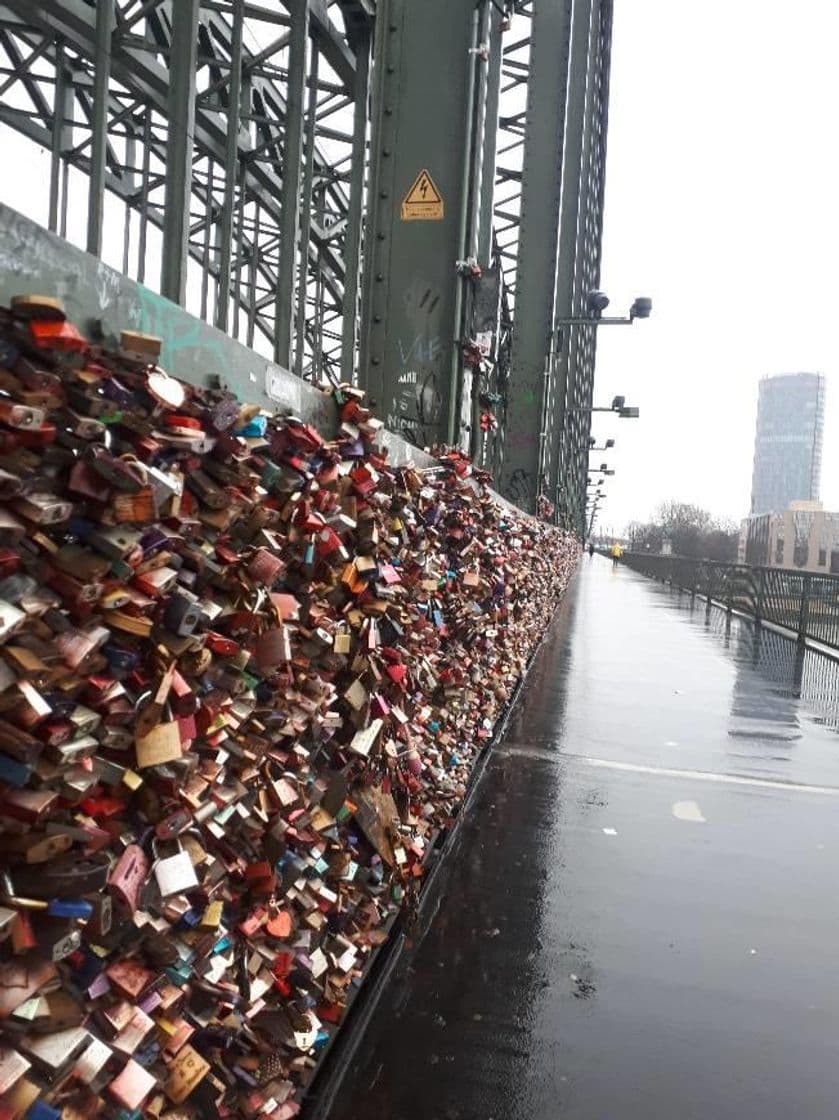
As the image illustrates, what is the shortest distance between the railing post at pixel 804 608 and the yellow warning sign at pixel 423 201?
11.1m

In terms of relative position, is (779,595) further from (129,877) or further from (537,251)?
(129,877)

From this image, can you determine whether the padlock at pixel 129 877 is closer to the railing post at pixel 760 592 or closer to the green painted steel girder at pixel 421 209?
the green painted steel girder at pixel 421 209

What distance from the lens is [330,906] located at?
2354mm

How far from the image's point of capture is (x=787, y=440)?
395 ft

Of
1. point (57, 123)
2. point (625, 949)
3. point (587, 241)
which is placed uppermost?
point (587, 241)

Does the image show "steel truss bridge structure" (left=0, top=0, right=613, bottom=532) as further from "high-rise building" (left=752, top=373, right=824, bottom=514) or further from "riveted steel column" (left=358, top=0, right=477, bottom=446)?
"high-rise building" (left=752, top=373, right=824, bottom=514)

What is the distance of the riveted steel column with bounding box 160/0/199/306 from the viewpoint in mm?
2736

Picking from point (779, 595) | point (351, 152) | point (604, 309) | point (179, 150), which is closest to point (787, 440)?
point (779, 595)

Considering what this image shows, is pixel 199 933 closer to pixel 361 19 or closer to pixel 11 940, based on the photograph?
pixel 11 940

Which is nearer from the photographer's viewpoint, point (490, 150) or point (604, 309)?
point (490, 150)

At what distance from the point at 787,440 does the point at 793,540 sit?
46.7 m

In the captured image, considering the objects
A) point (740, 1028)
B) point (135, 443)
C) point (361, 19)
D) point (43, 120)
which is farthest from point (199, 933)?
point (43, 120)

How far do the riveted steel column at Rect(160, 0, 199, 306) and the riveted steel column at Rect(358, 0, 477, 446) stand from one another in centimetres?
310

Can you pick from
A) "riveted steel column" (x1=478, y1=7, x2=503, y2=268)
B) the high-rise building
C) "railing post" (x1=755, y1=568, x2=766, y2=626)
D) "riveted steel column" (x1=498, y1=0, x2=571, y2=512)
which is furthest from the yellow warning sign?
the high-rise building
